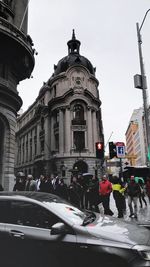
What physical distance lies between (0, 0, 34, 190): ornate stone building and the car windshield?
50.5ft

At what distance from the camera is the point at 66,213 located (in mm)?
4527

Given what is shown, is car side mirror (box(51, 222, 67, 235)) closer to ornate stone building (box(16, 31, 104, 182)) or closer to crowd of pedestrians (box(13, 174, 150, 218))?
crowd of pedestrians (box(13, 174, 150, 218))

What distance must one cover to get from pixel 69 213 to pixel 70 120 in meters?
42.4

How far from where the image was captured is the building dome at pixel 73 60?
50447 mm

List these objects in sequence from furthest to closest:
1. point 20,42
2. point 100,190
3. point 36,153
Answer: point 36,153 → point 20,42 → point 100,190

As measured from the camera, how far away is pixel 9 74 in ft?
70.4

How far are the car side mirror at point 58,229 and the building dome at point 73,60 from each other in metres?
46.8

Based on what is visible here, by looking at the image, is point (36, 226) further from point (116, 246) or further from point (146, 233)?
point (146, 233)

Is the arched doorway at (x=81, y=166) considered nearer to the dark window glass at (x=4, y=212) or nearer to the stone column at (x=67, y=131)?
the stone column at (x=67, y=131)

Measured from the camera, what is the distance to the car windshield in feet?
14.3

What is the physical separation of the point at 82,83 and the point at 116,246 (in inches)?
1800

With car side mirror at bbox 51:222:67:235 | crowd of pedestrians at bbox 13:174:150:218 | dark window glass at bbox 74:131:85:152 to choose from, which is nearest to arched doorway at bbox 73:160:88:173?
dark window glass at bbox 74:131:85:152

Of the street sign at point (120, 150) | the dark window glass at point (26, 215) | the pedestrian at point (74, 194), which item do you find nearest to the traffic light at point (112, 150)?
the street sign at point (120, 150)

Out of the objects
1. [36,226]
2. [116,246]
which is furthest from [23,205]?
[116,246]
